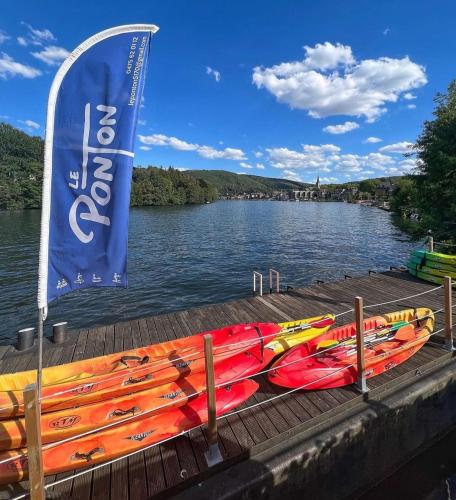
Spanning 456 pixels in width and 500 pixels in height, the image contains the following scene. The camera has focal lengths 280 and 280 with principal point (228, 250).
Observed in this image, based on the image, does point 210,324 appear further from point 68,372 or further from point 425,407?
point 425,407

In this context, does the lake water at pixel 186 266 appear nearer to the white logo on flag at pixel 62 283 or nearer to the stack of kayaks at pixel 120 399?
the stack of kayaks at pixel 120 399

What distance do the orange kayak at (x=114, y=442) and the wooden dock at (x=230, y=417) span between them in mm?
228

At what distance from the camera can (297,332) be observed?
6773mm

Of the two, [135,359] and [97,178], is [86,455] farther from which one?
→ [97,178]

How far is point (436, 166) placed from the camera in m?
16.7

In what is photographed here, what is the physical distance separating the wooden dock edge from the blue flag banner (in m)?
3.17

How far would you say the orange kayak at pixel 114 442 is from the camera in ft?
11.4

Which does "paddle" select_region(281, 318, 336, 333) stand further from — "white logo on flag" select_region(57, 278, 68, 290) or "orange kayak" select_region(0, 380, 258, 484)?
"white logo on flag" select_region(57, 278, 68, 290)

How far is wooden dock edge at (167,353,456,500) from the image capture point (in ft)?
12.3

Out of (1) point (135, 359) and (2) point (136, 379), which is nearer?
(2) point (136, 379)

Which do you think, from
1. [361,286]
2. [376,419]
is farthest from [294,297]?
[376,419]

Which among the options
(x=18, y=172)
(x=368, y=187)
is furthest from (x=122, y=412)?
(x=368, y=187)

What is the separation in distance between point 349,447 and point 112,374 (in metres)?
4.12

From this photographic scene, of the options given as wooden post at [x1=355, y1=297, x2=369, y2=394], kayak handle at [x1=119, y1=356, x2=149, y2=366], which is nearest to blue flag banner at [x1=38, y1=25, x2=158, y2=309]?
kayak handle at [x1=119, y1=356, x2=149, y2=366]
